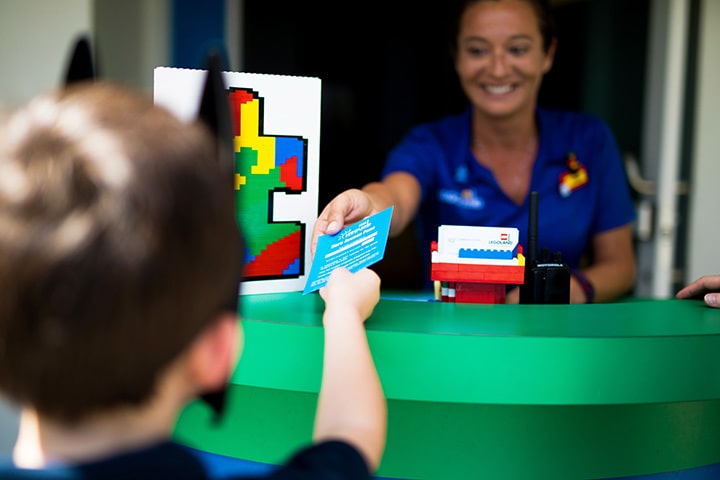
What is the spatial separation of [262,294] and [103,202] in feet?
2.65

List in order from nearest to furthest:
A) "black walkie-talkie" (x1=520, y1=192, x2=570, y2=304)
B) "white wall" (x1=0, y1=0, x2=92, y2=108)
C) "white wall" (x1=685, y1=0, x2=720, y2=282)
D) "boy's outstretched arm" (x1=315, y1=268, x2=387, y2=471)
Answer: "boy's outstretched arm" (x1=315, y1=268, x2=387, y2=471)
"black walkie-talkie" (x1=520, y1=192, x2=570, y2=304)
"white wall" (x1=685, y1=0, x2=720, y2=282)
"white wall" (x1=0, y1=0, x2=92, y2=108)

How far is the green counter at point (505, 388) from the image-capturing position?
3.62 ft

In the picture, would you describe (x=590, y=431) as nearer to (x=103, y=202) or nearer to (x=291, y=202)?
(x=291, y=202)

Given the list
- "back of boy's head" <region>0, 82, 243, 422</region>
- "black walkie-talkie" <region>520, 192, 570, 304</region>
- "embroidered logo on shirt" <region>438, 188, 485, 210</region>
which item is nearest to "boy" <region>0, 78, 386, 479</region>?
"back of boy's head" <region>0, 82, 243, 422</region>

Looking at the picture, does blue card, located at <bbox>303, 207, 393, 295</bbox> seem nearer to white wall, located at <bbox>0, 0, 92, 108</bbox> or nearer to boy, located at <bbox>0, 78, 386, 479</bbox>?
boy, located at <bbox>0, 78, 386, 479</bbox>

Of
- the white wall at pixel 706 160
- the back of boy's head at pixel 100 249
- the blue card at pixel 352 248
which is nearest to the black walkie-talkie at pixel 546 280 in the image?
the blue card at pixel 352 248

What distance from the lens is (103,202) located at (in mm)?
648

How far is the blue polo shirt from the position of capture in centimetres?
229

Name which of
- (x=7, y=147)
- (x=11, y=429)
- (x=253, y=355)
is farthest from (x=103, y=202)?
(x=11, y=429)

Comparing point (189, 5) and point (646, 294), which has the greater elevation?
point (189, 5)

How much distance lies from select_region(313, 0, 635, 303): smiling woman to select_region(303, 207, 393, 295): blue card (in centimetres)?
91

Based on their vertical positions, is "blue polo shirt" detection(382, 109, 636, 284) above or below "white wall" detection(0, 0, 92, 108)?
below

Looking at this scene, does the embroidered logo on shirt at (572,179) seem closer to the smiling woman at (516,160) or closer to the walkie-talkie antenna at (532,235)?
the smiling woman at (516,160)

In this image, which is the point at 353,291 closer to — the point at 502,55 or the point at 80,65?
the point at 80,65
